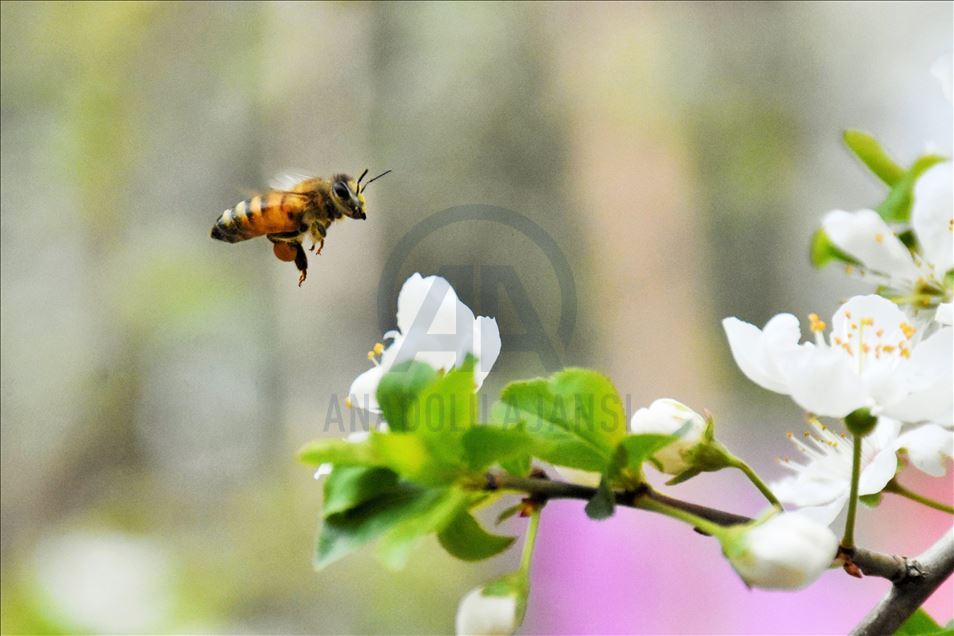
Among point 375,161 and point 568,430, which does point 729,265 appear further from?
point 568,430

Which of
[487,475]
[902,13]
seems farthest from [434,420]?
[902,13]

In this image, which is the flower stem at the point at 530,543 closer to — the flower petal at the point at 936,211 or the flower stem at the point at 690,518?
the flower stem at the point at 690,518

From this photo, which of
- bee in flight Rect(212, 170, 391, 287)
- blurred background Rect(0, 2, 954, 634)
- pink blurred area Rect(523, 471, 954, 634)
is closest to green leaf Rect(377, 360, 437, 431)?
bee in flight Rect(212, 170, 391, 287)

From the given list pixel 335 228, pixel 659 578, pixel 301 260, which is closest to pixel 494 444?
pixel 301 260

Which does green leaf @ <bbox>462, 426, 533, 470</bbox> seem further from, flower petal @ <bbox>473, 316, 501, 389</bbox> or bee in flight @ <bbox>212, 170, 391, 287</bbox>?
bee in flight @ <bbox>212, 170, 391, 287</bbox>

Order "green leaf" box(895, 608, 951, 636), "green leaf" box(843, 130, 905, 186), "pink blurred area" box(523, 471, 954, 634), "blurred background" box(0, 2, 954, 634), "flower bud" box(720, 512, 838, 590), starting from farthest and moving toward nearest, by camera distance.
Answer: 1. "blurred background" box(0, 2, 954, 634)
2. "pink blurred area" box(523, 471, 954, 634)
3. "green leaf" box(843, 130, 905, 186)
4. "green leaf" box(895, 608, 951, 636)
5. "flower bud" box(720, 512, 838, 590)

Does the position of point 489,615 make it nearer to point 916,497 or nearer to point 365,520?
point 365,520

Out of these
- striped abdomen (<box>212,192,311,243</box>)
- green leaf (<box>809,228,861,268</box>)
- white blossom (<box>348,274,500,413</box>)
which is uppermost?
striped abdomen (<box>212,192,311,243</box>)
